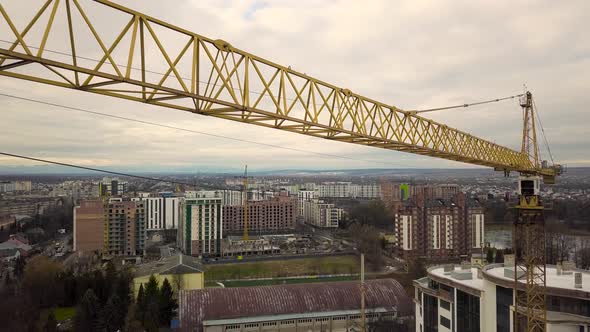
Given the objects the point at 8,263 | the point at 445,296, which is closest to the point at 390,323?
the point at 445,296

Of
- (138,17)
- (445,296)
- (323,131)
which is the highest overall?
(138,17)

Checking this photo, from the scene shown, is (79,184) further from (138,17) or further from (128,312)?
(138,17)

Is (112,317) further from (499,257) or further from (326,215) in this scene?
(326,215)

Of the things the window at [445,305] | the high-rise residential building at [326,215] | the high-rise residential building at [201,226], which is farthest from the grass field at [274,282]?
the high-rise residential building at [326,215]

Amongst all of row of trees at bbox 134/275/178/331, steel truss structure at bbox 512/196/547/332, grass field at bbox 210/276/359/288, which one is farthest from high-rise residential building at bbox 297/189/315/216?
steel truss structure at bbox 512/196/547/332

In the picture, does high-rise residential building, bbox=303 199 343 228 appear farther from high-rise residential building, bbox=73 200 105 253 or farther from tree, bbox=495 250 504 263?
high-rise residential building, bbox=73 200 105 253

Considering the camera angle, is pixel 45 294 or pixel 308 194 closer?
pixel 45 294

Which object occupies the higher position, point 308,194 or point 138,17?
point 138,17
